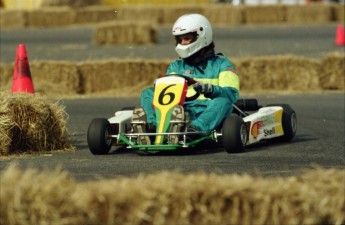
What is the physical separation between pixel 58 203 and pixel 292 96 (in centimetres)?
1115

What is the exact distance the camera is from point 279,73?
666 inches

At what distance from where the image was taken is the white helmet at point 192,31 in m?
11.0

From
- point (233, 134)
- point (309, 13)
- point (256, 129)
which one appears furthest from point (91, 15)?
point (233, 134)

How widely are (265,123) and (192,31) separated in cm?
116

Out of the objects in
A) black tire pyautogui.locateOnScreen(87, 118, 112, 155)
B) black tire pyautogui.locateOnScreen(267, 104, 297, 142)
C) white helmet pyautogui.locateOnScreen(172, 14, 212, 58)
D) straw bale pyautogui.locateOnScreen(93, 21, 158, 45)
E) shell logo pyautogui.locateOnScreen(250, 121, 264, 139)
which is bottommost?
straw bale pyautogui.locateOnScreen(93, 21, 158, 45)

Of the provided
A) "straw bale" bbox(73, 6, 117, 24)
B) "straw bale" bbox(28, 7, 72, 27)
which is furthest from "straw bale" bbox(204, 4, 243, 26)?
"straw bale" bbox(28, 7, 72, 27)

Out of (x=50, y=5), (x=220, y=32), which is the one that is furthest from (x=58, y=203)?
(x=50, y=5)

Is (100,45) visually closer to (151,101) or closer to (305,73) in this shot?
(305,73)

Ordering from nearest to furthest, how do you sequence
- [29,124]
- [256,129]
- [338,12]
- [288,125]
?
[29,124] → [256,129] → [288,125] → [338,12]

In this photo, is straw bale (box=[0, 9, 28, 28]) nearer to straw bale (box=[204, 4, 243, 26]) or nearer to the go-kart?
straw bale (box=[204, 4, 243, 26])

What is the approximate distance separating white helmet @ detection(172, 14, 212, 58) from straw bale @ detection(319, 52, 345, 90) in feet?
20.3

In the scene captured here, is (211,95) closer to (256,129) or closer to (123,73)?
(256,129)

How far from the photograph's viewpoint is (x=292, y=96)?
53.3 ft

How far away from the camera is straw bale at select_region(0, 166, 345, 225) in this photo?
17.5 feet
